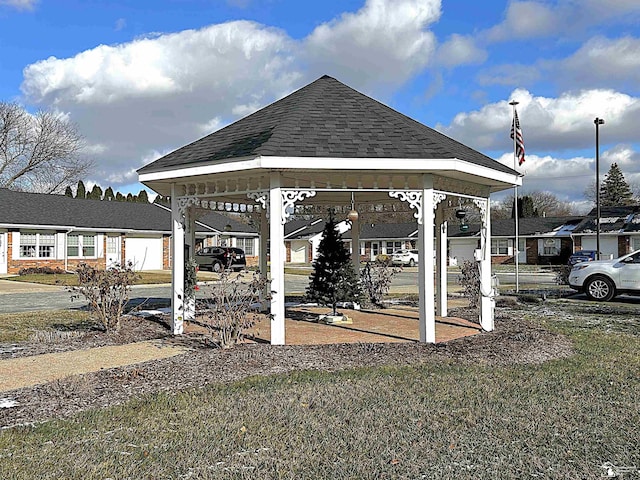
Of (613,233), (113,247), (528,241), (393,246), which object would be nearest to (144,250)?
(113,247)

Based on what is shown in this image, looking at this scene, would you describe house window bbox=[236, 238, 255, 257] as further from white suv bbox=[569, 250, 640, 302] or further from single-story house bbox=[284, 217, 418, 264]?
white suv bbox=[569, 250, 640, 302]

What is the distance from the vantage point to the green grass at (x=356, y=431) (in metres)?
3.90

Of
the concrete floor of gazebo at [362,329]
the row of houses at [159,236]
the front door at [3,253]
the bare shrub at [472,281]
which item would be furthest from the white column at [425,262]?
the front door at [3,253]

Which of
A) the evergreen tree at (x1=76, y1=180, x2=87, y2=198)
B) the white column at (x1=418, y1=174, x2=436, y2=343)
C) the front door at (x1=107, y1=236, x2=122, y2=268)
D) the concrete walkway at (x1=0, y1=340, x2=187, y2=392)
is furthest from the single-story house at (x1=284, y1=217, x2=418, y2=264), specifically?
the concrete walkway at (x1=0, y1=340, x2=187, y2=392)

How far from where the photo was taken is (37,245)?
3012 cm

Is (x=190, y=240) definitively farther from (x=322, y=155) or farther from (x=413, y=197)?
(x=413, y=197)

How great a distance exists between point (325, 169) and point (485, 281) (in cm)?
404

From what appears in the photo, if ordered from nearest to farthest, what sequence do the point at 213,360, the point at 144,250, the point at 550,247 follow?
the point at 213,360, the point at 144,250, the point at 550,247

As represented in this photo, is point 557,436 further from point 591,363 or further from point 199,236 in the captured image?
point 199,236

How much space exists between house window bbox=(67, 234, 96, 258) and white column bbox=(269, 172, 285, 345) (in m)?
26.3

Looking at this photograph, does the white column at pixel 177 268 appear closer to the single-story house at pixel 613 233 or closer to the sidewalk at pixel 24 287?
the sidewalk at pixel 24 287

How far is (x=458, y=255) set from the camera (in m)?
47.9

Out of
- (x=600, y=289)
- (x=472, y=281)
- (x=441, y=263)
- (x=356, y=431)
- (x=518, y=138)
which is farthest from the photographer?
(x=518, y=138)

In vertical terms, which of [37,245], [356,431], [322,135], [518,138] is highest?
[518,138]
